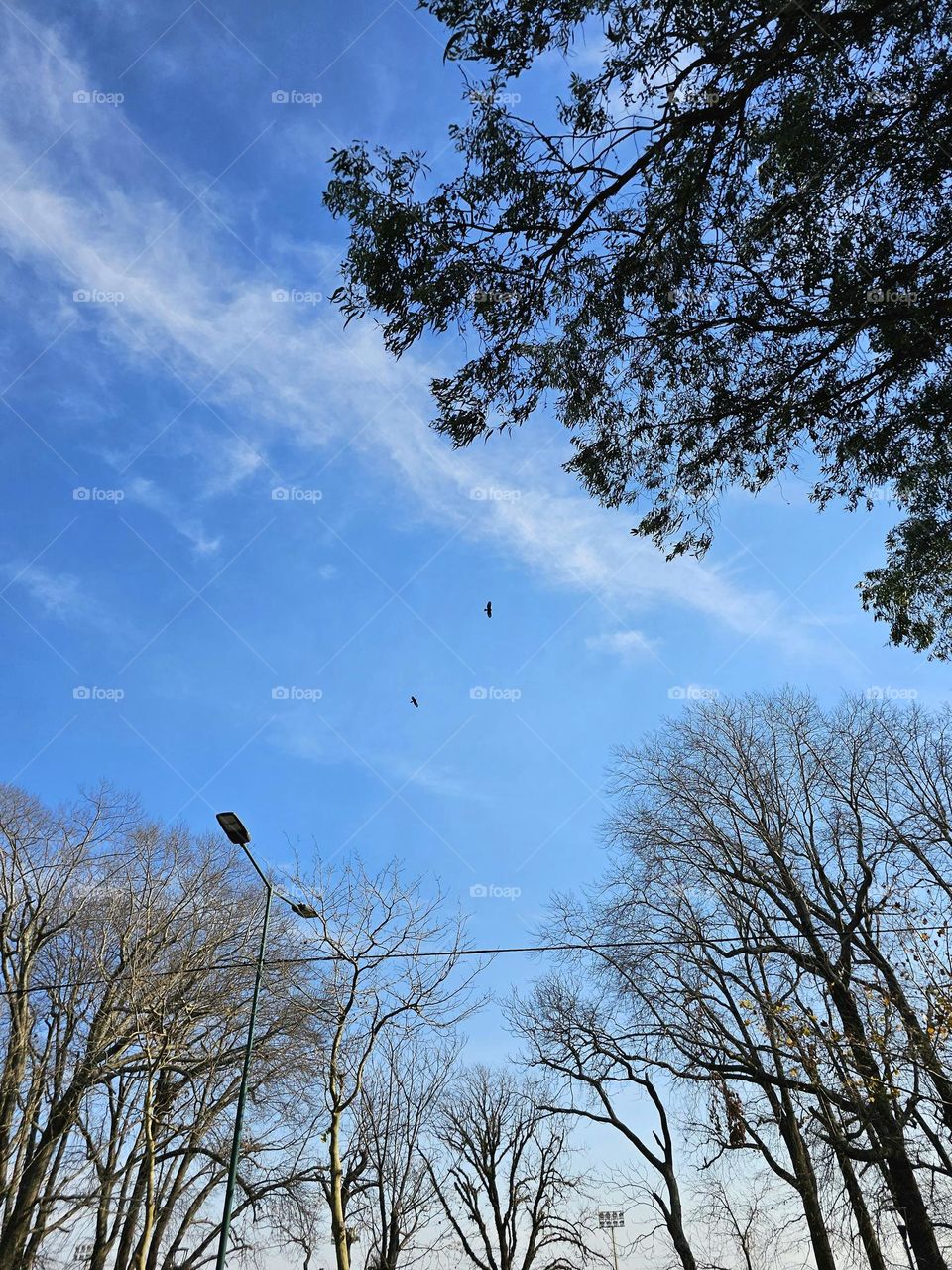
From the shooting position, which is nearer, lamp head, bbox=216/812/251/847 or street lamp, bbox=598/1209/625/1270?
lamp head, bbox=216/812/251/847

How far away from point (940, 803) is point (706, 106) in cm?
1210

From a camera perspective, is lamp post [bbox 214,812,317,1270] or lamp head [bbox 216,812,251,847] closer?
lamp post [bbox 214,812,317,1270]

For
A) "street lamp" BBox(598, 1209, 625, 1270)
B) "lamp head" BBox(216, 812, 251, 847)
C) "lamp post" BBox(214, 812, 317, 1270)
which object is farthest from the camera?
"street lamp" BBox(598, 1209, 625, 1270)

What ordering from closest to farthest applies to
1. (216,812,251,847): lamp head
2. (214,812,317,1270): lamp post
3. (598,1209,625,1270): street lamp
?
(214,812,317,1270): lamp post, (216,812,251,847): lamp head, (598,1209,625,1270): street lamp

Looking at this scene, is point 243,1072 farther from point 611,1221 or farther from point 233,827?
point 611,1221

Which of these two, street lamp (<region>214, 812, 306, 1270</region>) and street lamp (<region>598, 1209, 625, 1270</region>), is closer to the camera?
street lamp (<region>214, 812, 306, 1270</region>)

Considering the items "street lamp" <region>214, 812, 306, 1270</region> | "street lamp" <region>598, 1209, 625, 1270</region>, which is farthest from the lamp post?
"street lamp" <region>598, 1209, 625, 1270</region>

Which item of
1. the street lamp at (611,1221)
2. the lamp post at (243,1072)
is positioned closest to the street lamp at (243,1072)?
the lamp post at (243,1072)

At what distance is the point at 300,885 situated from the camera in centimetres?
1348

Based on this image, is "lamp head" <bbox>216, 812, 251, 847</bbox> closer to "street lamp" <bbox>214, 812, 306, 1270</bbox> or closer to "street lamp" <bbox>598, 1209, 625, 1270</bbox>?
"street lamp" <bbox>214, 812, 306, 1270</bbox>

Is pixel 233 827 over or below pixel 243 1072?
over

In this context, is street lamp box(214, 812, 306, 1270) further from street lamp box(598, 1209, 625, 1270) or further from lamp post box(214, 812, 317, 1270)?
street lamp box(598, 1209, 625, 1270)

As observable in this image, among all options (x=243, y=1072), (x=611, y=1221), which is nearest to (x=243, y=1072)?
(x=243, y=1072)

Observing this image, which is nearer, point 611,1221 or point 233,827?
point 233,827
